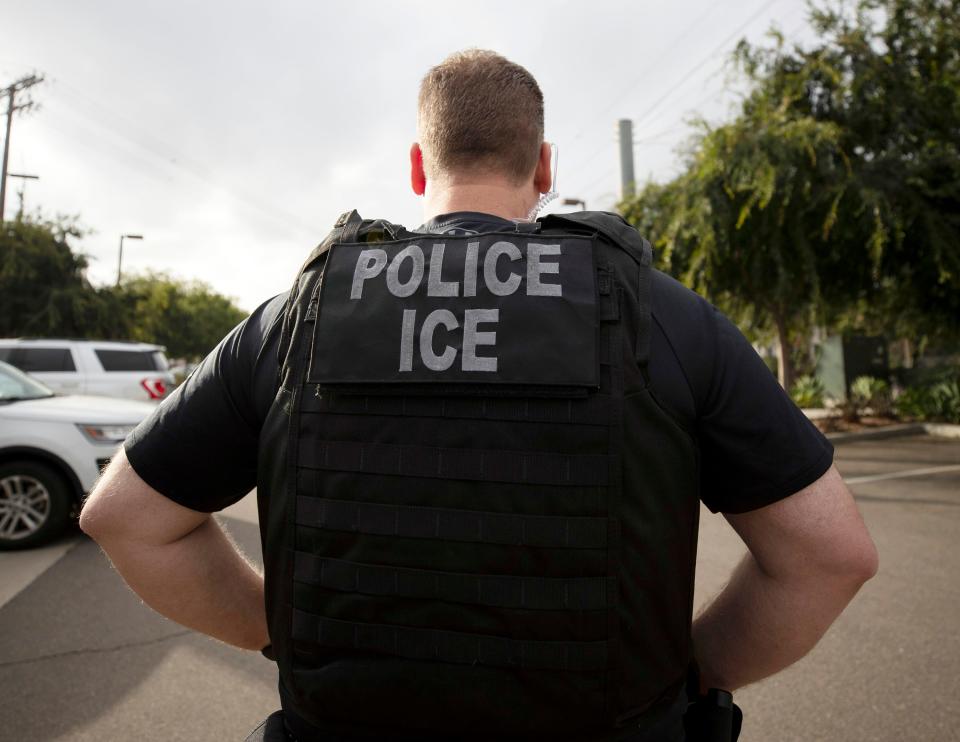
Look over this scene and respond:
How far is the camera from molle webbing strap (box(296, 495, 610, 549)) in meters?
1.11

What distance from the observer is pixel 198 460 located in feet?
4.33

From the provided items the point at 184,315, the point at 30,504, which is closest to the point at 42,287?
the point at 30,504

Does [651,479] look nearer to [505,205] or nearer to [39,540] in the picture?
[505,205]

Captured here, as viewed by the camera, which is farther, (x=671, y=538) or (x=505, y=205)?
(x=505, y=205)

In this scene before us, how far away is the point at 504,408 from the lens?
1140 millimetres

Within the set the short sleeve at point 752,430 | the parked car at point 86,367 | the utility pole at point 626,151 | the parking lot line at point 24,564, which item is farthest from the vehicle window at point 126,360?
the short sleeve at point 752,430

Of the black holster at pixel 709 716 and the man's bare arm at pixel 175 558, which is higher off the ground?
the man's bare arm at pixel 175 558

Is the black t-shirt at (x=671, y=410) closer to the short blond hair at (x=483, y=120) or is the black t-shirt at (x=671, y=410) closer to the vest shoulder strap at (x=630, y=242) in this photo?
the vest shoulder strap at (x=630, y=242)

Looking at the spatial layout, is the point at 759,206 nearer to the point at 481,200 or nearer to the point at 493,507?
the point at 481,200

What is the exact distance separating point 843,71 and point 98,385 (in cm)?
1338

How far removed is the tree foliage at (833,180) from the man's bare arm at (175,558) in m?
10.4

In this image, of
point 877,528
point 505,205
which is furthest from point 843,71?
point 505,205

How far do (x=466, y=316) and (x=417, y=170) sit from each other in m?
0.54

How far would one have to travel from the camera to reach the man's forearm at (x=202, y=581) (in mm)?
1410
